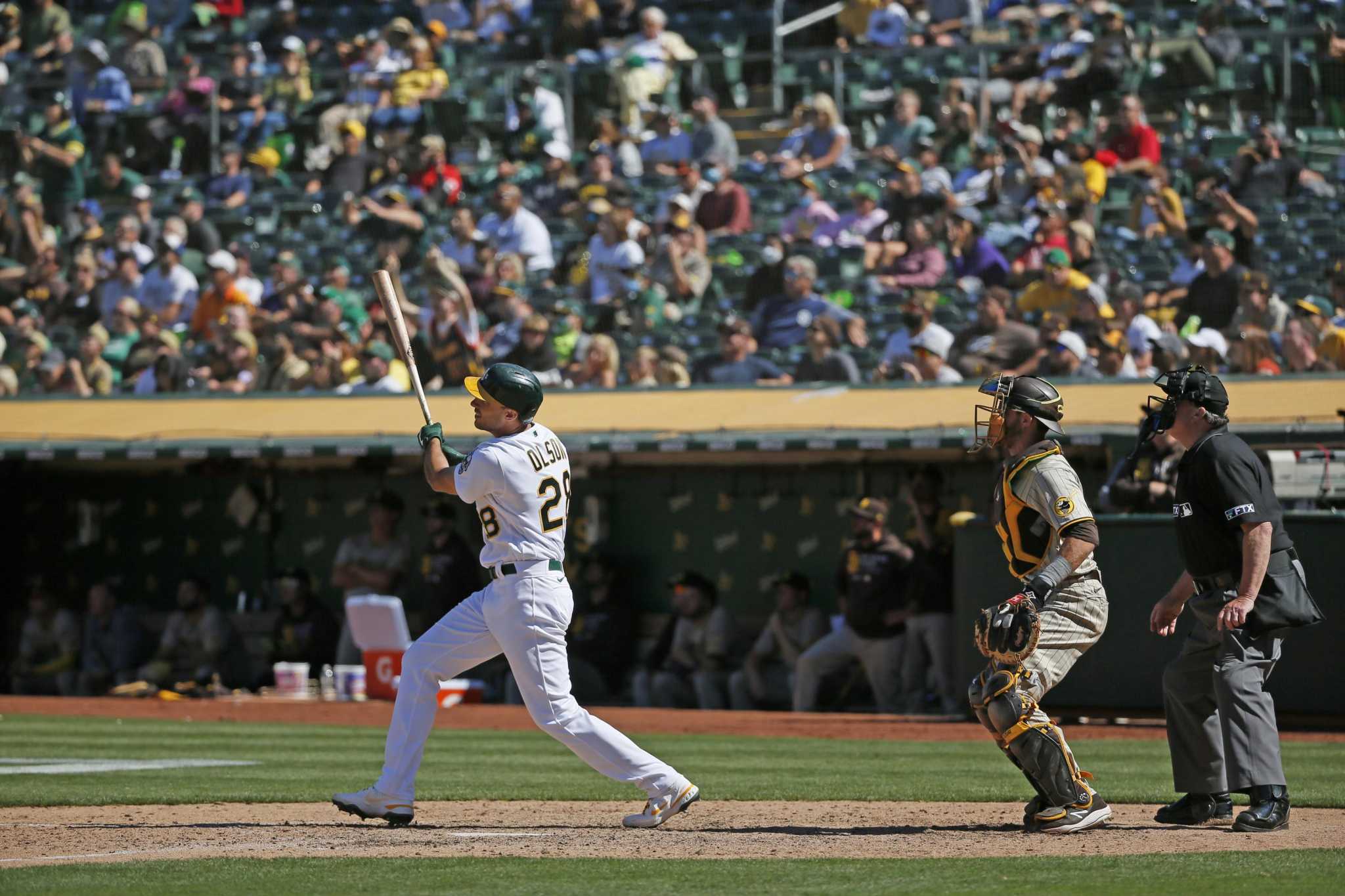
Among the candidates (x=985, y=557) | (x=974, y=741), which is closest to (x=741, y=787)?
(x=974, y=741)

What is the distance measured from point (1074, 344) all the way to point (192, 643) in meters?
7.68

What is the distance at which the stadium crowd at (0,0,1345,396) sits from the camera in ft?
50.9

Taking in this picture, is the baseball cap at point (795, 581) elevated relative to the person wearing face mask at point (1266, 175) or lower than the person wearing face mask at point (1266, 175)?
lower

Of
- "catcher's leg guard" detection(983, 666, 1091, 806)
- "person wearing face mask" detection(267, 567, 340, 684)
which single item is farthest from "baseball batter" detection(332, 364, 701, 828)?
"person wearing face mask" detection(267, 567, 340, 684)

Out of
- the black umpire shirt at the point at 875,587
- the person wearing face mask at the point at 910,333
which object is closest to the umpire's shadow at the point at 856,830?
the black umpire shirt at the point at 875,587

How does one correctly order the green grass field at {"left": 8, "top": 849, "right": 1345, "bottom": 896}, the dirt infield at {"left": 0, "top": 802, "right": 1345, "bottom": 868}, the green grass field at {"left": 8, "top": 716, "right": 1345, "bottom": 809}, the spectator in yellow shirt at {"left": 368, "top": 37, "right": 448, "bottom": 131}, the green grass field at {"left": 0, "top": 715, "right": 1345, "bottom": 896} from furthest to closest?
the spectator in yellow shirt at {"left": 368, "top": 37, "right": 448, "bottom": 131}, the green grass field at {"left": 8, "top": 716, "right": 1345, "bottom": 809}, the dirt infield at {"left": 0, "top": 802, "right": 1345, "bottom": 868}, the green grass field at {"left": 0, "top": 715, "right": 1345, "bottom": 896}, the green grass field at {"left": 8, "top": 849, "right": 1345, "bottom": 896}

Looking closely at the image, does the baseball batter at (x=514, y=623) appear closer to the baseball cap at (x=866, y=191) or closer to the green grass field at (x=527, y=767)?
the green grass field at (x=527, y=767)

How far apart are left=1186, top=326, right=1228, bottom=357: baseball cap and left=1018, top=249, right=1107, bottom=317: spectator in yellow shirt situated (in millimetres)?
868

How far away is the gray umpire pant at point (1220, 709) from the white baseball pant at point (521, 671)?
1776mm

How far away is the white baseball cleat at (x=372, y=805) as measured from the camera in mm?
6777

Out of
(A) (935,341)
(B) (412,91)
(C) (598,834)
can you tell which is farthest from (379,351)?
(C) (598,834)

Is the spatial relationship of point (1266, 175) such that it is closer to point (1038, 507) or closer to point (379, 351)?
point (379, 351)

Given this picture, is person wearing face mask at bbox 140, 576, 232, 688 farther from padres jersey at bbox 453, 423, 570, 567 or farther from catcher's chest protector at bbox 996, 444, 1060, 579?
catcher's chest protector at bbox 996, 444, 1060, 579

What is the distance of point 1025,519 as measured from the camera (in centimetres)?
666
